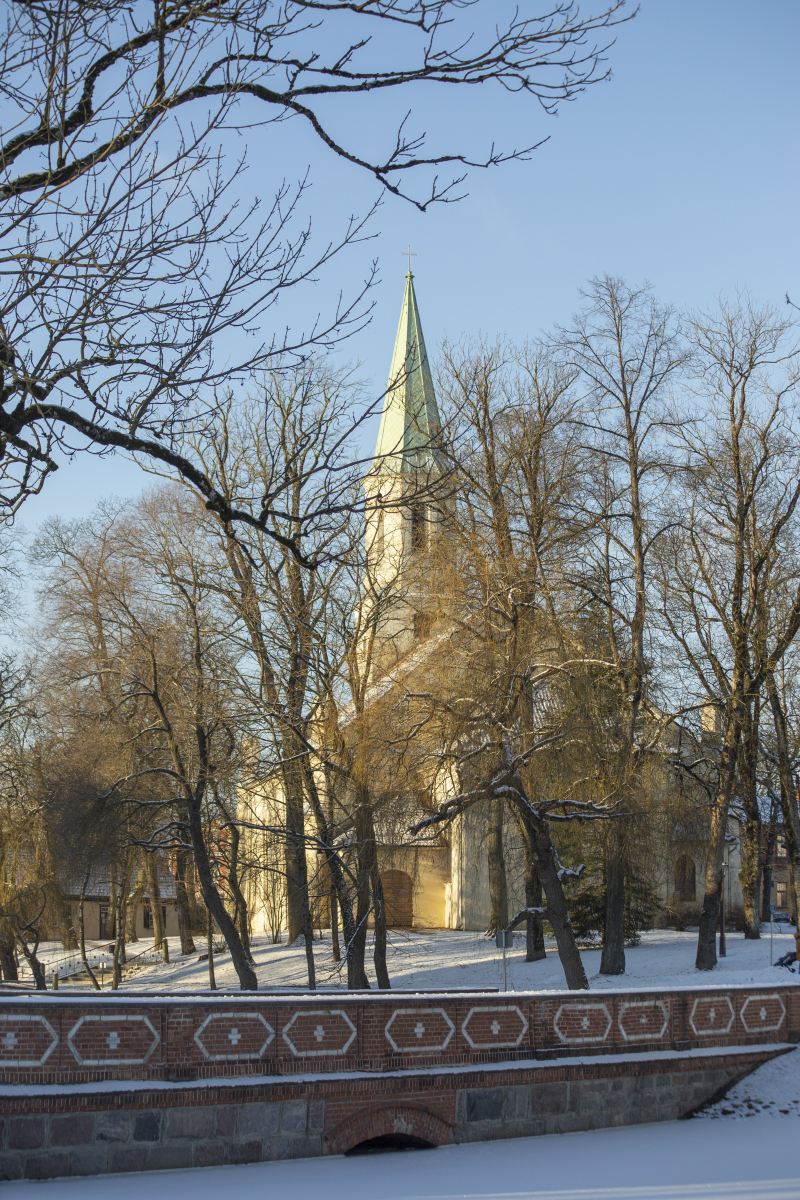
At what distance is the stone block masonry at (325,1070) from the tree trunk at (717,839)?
9.56 metres

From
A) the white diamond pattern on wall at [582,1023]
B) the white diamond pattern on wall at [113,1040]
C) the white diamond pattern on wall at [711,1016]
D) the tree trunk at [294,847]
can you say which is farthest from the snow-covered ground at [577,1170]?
the tree trunk at [294,847]

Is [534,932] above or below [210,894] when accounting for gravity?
below

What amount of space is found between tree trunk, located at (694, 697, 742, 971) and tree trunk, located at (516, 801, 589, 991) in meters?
5.81

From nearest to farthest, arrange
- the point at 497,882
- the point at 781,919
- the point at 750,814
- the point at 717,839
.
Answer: the point at 717,839 → the point at 750,814 → the point at 497,882 → the point at 781,919

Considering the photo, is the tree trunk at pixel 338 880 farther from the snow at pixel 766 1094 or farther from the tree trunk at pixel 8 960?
the tree trunk at pixel 8 960

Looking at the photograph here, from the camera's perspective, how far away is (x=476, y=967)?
3262 centimetres

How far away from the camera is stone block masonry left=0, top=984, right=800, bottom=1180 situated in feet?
34.0

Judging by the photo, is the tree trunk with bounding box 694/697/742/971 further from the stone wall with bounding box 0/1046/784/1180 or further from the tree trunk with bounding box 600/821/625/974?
the stone wall with bounding box 0/1046/784/1180

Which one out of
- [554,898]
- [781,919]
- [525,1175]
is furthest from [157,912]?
[525,1175]

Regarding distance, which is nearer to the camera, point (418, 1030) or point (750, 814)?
point (418, 1030)

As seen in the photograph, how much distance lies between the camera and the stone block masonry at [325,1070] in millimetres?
10367

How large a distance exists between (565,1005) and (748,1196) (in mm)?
3742

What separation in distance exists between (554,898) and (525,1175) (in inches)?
388

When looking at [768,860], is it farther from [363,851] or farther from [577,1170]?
[577,1170]
